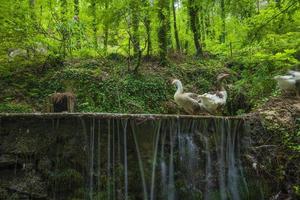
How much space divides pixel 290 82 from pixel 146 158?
3790mm

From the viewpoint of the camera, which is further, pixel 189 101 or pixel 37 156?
pixel 189 101

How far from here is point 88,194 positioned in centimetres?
525

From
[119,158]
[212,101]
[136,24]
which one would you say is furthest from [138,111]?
[119,158]

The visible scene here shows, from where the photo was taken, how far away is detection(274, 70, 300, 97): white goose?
7.33 metres

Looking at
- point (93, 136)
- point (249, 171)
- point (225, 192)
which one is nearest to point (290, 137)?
point (249, 171)

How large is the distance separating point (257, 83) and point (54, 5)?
5671 mm

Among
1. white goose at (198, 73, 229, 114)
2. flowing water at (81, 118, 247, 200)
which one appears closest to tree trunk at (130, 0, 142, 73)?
white goose at (198, 73, 229, 114)

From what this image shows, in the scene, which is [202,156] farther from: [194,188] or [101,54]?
[101,54]

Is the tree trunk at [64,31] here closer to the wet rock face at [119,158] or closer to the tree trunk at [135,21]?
the tree trunk at [135,21]

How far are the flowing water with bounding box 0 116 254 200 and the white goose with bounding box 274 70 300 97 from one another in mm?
1915

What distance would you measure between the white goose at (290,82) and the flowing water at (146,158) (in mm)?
1915

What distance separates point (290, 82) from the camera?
24.1ft

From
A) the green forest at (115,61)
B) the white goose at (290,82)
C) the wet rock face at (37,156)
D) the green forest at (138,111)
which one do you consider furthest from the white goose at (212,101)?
Result: the wet rock face at (37,156)

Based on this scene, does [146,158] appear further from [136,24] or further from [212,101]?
[136,24]
